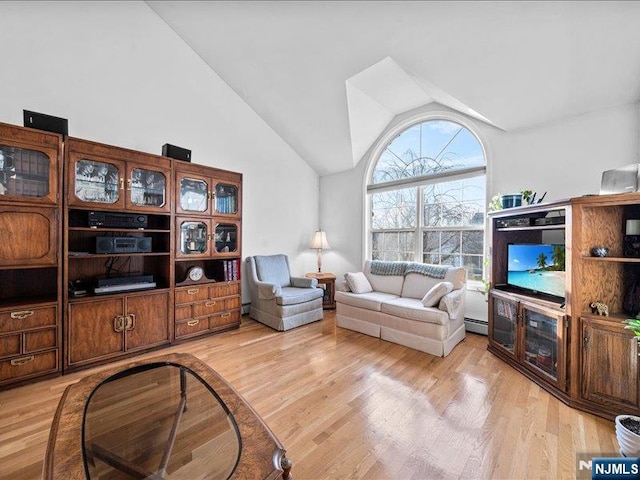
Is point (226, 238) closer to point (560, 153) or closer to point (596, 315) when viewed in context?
point (596, 315)

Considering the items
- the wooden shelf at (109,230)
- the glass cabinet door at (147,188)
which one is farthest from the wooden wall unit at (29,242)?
the glass cabinet door at (147,188)

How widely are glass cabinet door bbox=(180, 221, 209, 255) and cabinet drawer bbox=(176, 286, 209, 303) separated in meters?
0.43

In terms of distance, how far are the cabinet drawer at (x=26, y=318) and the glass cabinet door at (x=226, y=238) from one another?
159 cm

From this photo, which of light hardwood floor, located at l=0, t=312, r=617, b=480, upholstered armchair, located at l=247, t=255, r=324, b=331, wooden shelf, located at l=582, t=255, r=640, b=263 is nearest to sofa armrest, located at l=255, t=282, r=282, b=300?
upholstered armchair, located at l=247, t=255, r=324, b=331

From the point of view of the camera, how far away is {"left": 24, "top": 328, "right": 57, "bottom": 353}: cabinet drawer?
7.04 feet

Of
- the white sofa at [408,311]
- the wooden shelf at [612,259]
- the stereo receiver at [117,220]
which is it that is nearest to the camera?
the wooden shelf at [612,259]

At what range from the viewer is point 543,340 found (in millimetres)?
2264

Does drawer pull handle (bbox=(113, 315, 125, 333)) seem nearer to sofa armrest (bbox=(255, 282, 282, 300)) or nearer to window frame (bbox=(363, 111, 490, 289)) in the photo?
sofa armrest (bbox=(255, 282, 282, 300))

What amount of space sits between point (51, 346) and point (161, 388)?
1393 millimetres

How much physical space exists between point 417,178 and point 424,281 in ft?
5.06

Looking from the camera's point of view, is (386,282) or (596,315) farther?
(386,282)

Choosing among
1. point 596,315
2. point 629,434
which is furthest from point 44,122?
point 596,315

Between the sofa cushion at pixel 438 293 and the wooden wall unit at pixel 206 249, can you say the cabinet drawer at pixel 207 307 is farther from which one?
the sofa cushion at pixel 438 293

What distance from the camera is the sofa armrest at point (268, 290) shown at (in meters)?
3.50
